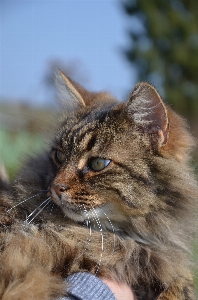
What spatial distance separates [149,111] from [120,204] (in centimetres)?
44

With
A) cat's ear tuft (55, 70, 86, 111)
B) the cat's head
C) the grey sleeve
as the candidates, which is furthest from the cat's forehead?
the grey sleeve

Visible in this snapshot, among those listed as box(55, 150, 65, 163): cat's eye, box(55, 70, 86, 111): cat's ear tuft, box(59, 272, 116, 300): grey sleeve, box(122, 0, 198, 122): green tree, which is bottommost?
box(122, 0, 198, 122): green tree

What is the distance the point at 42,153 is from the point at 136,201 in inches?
27.1

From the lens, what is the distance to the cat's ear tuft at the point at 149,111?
2.04 meters

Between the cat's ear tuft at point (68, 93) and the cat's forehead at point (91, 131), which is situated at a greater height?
the cat's ear tuft at point (68, 93)

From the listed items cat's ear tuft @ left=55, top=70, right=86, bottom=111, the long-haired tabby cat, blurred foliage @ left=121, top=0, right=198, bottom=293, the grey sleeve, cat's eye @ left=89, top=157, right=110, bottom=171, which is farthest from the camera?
blurred foliage @ left=121, top=0, right=198, bottom=293

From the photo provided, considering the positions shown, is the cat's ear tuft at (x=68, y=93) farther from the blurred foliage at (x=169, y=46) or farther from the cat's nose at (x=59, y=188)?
the blurred foliage at (x=169, y=46)

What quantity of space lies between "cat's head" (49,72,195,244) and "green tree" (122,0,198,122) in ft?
57.7

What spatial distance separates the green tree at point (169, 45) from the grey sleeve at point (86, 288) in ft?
59.2

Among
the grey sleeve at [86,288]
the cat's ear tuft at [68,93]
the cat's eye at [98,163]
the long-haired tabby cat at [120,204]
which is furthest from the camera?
the cat's ear tuft at [68,93]

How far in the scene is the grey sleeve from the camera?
1.72 metres

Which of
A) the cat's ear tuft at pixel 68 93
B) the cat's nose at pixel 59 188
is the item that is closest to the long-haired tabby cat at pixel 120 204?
the cat's nose at pixel 59 188

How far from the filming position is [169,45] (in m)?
20.4

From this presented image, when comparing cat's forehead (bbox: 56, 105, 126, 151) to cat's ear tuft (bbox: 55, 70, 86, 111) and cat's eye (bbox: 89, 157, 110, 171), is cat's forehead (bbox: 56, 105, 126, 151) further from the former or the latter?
cat's ear tuft (bbox: 55, 70, 86, 111)
